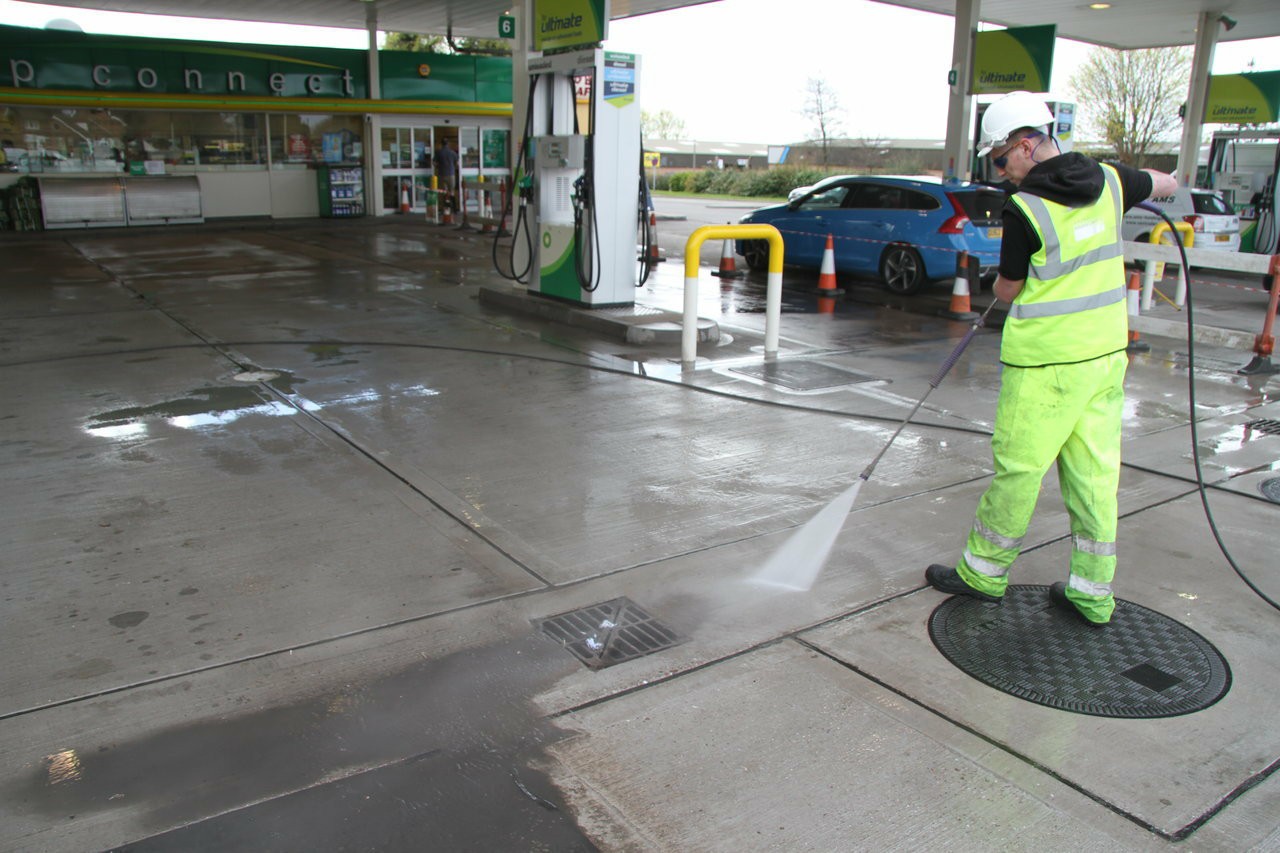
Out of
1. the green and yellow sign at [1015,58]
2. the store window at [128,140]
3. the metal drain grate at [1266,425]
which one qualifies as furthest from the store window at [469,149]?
the metal drain grate at [1266,425]

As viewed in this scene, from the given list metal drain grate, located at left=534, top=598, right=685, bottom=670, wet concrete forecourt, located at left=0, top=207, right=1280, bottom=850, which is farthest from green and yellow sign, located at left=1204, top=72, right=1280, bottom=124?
metal drain grate, located at left=534, top=598, right=685, bottom=670

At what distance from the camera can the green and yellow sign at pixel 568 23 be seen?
10.0m

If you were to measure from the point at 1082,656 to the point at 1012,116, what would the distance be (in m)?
2.15

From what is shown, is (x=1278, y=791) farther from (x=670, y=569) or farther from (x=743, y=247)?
(x=743, y=247)

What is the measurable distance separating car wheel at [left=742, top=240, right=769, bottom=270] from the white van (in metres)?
6.03

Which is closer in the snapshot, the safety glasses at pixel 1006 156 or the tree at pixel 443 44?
the safety glasses at pixel 1006 156

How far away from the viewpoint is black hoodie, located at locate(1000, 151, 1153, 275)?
3.71m

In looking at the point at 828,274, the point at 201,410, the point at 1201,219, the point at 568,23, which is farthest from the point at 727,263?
the point at 201,410

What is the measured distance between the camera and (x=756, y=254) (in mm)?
15211

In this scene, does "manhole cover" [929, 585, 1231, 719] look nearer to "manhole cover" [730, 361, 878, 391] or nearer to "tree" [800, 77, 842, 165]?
"manhole cover" [730, 361, 878, 391]

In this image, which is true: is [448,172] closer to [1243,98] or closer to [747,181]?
[1243,98]

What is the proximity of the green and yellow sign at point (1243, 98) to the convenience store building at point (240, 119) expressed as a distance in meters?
15.8

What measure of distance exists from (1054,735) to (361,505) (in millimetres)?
3539

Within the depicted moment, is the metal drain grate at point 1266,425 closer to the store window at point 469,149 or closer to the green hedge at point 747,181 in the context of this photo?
the store window at point 469,149
